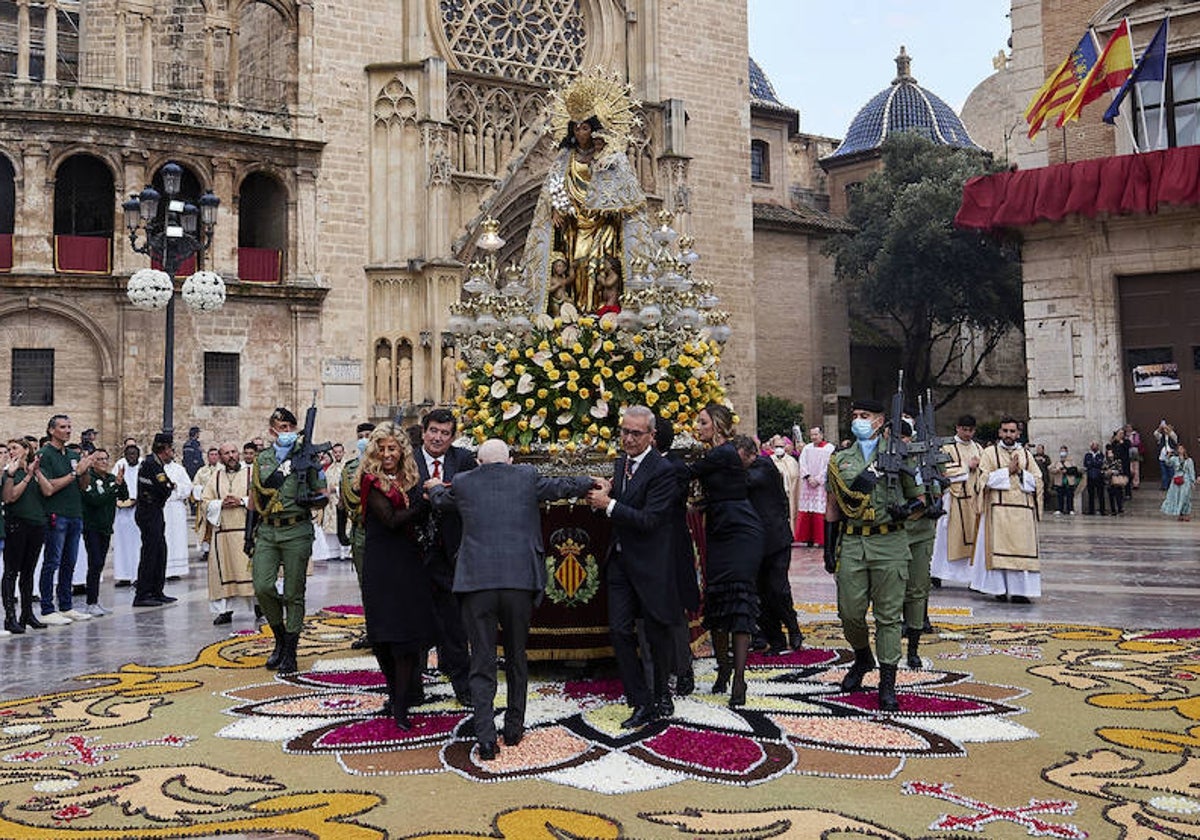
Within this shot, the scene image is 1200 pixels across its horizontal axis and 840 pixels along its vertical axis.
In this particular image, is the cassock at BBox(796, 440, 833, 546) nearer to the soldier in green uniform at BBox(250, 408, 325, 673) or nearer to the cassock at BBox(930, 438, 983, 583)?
the cassock at BBox(930, 438, 983, 583)

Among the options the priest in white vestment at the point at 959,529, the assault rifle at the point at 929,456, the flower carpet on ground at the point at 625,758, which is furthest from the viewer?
the priest in white vestment at the point at 959,529

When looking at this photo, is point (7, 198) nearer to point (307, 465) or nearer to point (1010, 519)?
point (307, 465)

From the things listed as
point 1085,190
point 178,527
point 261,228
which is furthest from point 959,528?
point 261,228

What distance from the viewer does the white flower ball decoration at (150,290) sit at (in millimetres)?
16453

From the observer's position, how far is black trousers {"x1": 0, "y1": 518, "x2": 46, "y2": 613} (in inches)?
411

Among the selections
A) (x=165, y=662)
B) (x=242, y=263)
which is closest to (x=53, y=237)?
(x=242, y=263)

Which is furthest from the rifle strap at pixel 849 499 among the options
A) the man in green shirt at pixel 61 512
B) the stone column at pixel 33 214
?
the stone column at pixel 33 214

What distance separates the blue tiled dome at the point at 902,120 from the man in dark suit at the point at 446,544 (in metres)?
38.9

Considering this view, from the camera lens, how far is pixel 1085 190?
21828 mm

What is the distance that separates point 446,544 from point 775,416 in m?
27.2

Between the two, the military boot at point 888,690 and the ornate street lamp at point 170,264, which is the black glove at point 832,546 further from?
the ornate street lamp at point 170,264

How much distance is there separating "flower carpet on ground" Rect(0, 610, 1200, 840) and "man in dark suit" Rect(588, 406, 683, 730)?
0.98ft

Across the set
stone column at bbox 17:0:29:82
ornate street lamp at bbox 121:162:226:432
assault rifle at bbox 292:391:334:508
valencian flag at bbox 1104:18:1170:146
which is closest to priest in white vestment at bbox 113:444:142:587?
ornate street lamp at bbox 121:162:226:432

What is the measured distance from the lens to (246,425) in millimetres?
24188
